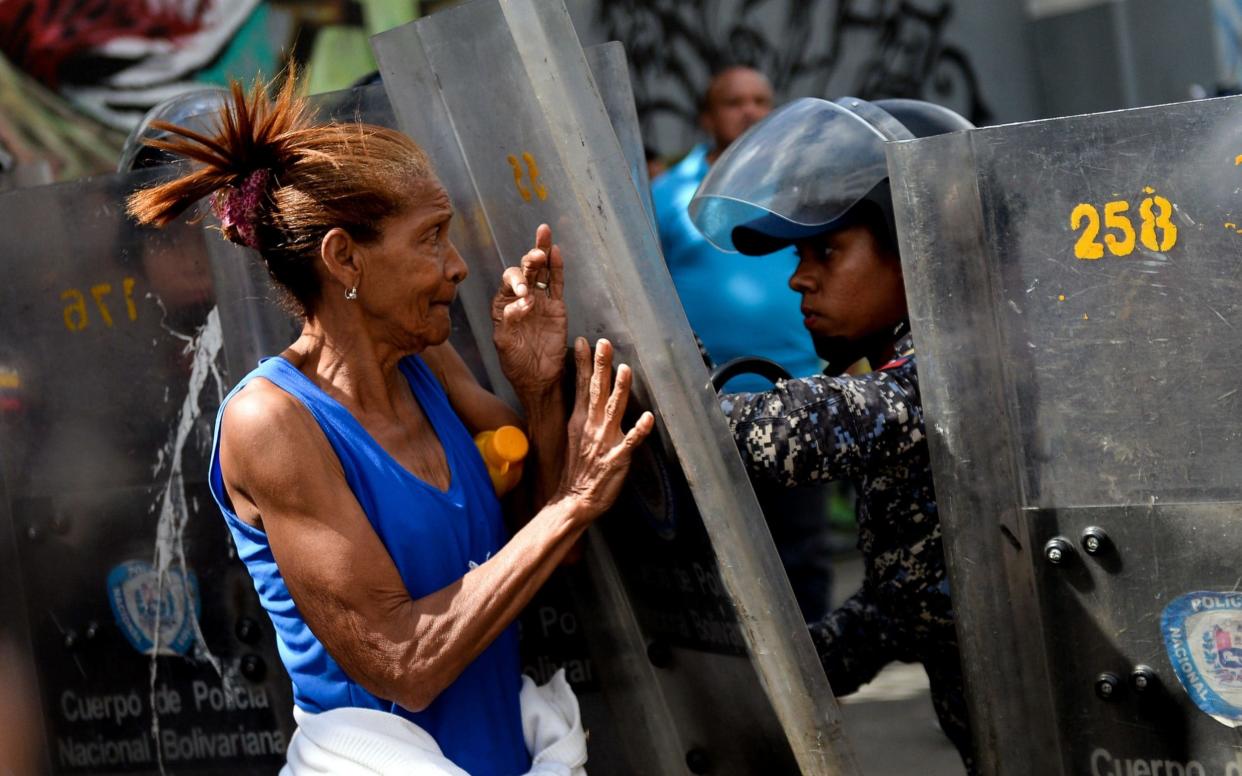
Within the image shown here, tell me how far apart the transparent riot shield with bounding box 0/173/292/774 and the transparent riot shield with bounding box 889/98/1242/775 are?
1345mm

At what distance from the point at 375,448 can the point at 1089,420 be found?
0.98 m

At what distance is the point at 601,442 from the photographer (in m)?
2.13

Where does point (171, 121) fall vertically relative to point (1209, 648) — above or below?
above

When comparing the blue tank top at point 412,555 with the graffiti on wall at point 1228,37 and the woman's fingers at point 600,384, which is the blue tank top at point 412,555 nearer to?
the woman's fingers at point 600,384

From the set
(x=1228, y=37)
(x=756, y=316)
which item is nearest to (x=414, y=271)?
(x=756, y=316)

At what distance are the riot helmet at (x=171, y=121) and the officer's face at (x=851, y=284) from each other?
3.71ft

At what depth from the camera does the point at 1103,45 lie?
393 inches

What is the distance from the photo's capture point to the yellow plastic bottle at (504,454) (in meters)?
2.24

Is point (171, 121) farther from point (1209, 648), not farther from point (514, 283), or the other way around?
point (1209, 648)

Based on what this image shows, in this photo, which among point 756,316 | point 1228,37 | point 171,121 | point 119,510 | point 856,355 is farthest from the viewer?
point 1228,37

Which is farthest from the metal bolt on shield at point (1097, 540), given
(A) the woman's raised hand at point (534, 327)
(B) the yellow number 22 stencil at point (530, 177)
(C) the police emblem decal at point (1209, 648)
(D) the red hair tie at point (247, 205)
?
(D) the red hair tie at point (247, 205)

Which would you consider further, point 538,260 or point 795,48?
point 795,48

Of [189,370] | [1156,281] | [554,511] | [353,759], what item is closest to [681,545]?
[554,511]

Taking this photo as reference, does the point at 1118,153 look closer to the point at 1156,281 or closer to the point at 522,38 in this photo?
the point at 1156,281
